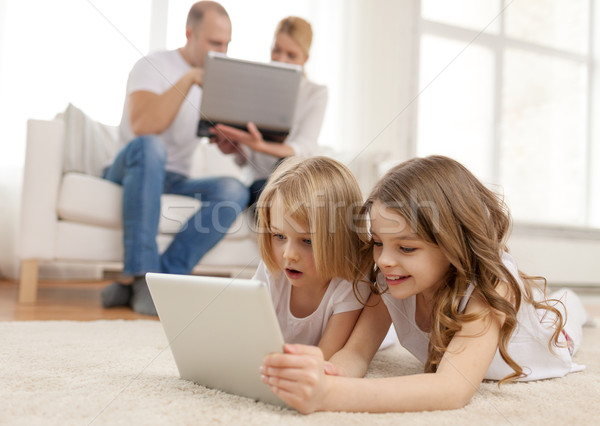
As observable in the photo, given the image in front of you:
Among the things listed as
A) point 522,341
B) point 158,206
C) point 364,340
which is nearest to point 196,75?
point 158,206

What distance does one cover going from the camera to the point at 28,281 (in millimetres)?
1598

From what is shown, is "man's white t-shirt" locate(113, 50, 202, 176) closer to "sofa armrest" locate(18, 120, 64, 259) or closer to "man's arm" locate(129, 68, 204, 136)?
"man's arm" locate(129, 68, 204, 136)

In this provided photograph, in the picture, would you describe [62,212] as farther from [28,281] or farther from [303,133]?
[303,133]

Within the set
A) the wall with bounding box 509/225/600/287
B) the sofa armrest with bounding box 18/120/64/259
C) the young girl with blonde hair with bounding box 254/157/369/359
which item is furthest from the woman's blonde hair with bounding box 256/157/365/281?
the wall with bounding box 509/225/600/287

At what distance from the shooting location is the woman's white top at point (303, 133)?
5.97ft

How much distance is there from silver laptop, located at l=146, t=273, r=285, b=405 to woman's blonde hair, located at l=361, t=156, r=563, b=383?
0.26 meters

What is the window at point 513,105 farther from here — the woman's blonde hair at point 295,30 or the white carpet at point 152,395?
the white carpet at point 152,395

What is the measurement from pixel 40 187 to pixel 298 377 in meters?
1.33

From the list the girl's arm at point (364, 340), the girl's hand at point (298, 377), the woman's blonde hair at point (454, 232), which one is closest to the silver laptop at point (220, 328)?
the girl's hand at point (298, 377)

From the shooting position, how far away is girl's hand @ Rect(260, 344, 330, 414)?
552mm

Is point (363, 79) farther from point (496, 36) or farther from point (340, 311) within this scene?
point (340, 311)

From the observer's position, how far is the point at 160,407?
585 millimetres

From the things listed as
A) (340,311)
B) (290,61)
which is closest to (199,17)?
(290,61)

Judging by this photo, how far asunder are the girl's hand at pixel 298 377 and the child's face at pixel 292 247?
0.79ft
